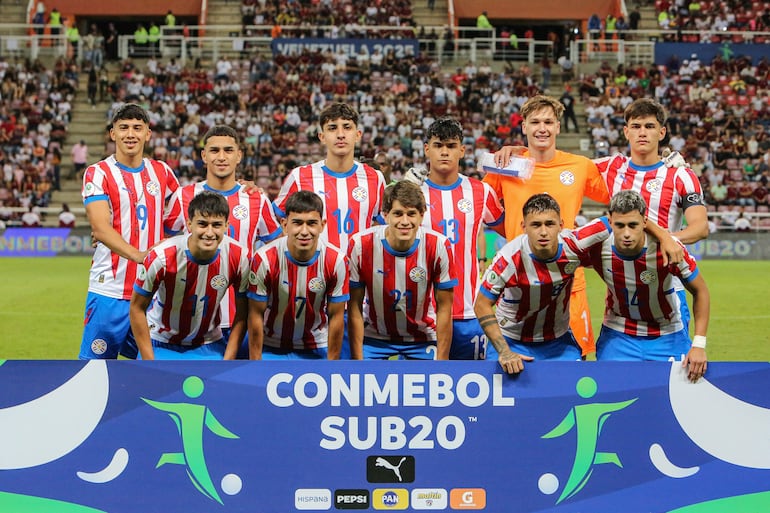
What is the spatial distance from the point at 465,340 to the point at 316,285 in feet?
3.68

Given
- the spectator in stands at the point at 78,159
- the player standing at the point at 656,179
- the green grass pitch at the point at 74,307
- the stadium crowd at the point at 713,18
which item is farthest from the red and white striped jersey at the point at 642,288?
the stadium crowd at the point at 713,18

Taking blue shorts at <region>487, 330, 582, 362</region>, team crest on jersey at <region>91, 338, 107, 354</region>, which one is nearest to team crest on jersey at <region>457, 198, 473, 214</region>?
blue shorts at <region>487, 330, 582, 362</region>

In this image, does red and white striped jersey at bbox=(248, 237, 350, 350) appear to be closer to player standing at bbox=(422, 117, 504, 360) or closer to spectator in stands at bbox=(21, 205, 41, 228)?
player standing at bbox=(422, 117, 504, 360)

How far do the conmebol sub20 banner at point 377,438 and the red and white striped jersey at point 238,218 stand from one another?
1.58 m

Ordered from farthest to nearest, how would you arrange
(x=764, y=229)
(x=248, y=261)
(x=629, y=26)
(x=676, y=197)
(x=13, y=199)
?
(x=629, y=26), (x=13, y=199), (x=764, y=229), (x=676, y=197), (x=248, y=261)

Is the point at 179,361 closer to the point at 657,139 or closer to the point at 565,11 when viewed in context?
the point at 657,139

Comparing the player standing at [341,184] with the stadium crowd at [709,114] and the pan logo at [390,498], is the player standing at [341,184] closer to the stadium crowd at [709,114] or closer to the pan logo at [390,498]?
the pan logo at [390,498]

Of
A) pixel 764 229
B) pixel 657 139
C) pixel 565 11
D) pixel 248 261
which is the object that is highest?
pixel 565 11

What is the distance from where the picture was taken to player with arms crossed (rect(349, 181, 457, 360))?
5.13 m

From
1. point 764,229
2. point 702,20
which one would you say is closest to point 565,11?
point 702,20

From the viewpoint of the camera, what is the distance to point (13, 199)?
79.4 ft

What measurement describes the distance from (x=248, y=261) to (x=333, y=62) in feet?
81.2

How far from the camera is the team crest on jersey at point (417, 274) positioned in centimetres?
530

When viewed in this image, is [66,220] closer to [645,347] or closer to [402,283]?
[402,283]
